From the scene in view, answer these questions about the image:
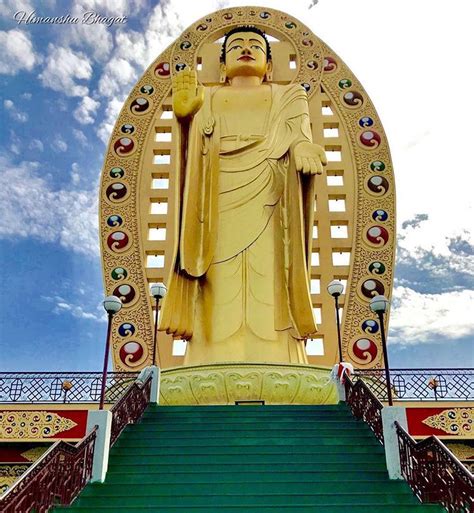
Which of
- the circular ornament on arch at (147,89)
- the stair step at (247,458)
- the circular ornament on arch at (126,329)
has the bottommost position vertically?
→ the stair step at (247,458)

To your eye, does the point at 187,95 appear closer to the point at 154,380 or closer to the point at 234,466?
the point at 154,380

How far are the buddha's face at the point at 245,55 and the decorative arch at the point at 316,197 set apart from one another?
5.45 feet

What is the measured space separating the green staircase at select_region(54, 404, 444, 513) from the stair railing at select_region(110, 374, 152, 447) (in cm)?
8

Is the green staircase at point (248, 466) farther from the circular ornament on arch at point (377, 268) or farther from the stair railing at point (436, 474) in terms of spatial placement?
the circular ornament on arch at point (377, 268)

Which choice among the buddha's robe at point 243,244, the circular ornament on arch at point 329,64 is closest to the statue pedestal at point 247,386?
the buddha's robe at point 243,244

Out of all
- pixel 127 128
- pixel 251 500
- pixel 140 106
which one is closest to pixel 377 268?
pixel 127 128

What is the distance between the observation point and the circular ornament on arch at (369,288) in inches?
371

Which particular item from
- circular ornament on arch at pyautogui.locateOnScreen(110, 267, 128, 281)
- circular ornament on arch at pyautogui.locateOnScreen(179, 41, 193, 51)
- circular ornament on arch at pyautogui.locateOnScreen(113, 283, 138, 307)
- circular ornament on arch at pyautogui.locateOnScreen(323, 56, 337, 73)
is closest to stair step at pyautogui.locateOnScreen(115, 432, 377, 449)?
circular ornament on arch at pyautogui.locateOnScreen(113, 283, 138, 307)

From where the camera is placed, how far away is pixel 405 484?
4.17m

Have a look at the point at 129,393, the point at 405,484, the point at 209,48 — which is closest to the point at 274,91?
the point at 209,48

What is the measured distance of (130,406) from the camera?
5.34 meters

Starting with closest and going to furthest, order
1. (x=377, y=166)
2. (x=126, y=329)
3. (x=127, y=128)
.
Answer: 1. (x=126, y=329)
2. (x=377, y=166)
3. (x=127, y=128)

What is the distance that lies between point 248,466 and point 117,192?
22.1 feet

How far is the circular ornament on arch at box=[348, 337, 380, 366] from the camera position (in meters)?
8.91
